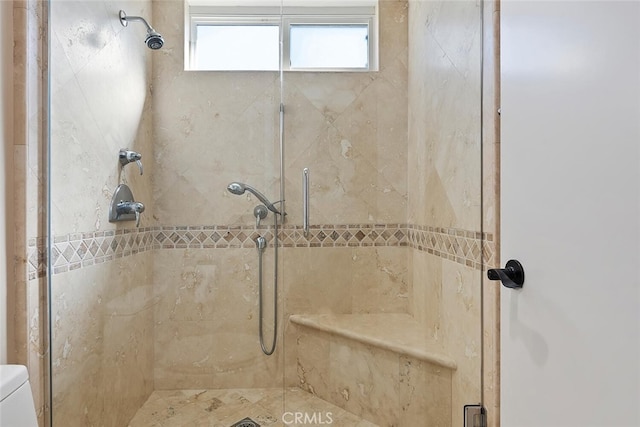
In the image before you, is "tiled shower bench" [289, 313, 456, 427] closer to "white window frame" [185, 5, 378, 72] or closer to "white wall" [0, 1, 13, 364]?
"white wall" [0, 1, 13, 364]

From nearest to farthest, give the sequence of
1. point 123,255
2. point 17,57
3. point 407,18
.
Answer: point 17,57, point 123,255, point 407,18

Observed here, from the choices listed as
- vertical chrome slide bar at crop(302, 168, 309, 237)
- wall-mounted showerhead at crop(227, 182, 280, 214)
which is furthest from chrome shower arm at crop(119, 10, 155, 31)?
vertical chrome slide bar at crop(302, 168, 309, 237)

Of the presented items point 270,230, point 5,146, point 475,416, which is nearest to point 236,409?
point 270,230

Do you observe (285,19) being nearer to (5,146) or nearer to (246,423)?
(5,146)

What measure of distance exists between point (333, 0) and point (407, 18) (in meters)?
→ 0.38

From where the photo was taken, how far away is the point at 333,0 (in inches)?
68.2

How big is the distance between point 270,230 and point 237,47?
2.88 feet

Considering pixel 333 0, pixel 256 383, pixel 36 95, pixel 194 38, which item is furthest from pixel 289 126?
pixel 256 383

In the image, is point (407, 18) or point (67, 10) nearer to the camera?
point (67, 10)

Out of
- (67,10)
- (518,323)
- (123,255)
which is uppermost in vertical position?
(67,10)

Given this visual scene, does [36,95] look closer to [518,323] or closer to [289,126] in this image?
[289,126]

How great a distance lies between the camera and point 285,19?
5.48 ft

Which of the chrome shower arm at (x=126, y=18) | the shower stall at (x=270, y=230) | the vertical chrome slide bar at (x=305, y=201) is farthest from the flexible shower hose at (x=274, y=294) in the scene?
the chrome shower arm at (x=126, y=18)

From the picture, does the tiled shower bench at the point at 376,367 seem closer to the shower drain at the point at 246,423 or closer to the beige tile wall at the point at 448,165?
the beige tile wall at the point at 448,165
